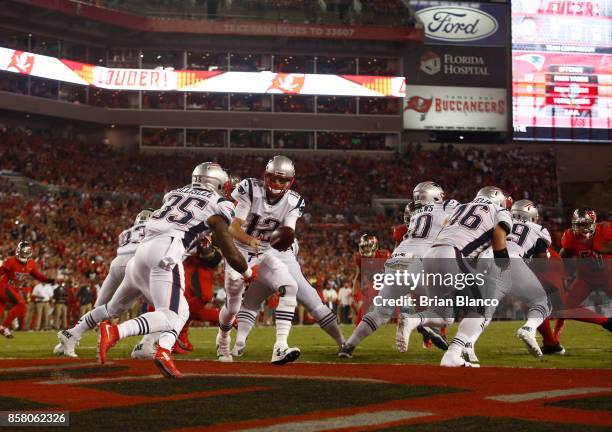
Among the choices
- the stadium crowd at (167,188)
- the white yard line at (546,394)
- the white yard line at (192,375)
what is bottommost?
the white yard line at (192,375)

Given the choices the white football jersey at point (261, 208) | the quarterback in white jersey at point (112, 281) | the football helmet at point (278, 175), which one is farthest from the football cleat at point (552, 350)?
A: the quarterback in white jersey at point (112, 281)

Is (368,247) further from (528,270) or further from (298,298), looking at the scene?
(298,298)

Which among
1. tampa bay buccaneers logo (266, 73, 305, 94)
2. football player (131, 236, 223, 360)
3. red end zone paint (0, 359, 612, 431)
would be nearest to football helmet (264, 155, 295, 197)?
red end zone paint (0, 359, 612, 431)

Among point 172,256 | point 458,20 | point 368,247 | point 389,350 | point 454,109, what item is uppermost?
point 458,20

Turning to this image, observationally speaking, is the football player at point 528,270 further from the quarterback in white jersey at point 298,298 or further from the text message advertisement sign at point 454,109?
the text message advertisement sign at point 454,109

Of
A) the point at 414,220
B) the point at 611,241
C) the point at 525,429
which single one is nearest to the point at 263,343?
the point at 414,220

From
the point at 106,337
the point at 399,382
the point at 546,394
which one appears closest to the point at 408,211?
the point at 399,382

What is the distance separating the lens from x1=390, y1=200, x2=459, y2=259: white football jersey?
9.84 metres

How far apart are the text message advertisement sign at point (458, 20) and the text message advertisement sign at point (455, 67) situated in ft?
1.36

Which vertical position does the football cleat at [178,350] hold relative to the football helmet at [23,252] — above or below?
below

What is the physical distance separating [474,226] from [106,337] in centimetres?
342

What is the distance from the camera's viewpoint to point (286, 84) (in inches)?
1447

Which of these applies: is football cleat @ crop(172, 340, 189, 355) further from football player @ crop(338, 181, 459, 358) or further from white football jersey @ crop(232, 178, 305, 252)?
white football jersey @ crop(232, 178, 305, 252)

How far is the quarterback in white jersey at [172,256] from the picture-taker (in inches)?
279
